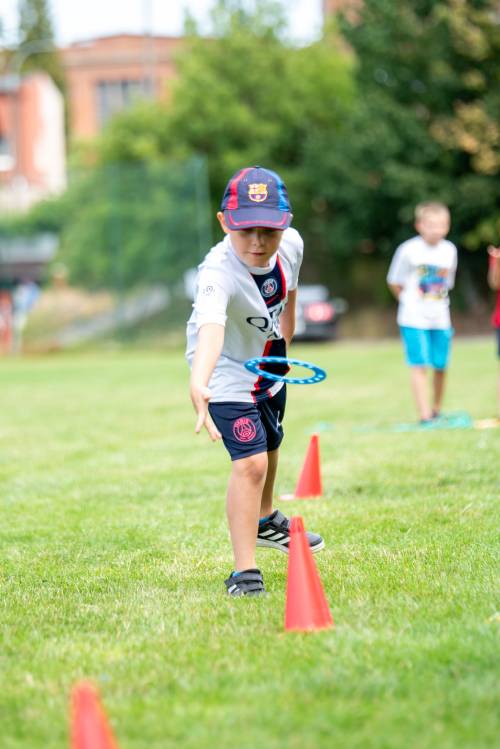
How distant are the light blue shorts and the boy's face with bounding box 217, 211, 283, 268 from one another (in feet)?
18.6

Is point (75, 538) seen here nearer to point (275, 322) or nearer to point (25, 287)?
point (275, 322)

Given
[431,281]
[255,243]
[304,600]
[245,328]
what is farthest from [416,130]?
[304,600]

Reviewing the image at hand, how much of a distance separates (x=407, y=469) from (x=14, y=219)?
20.0m

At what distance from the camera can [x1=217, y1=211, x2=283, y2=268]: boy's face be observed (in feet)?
14.2

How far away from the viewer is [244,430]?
14.6 ft

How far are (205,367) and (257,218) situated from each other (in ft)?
2.13

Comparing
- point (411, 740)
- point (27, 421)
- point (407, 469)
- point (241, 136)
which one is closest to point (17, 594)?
point (411, 740)

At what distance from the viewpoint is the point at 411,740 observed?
2.69 m

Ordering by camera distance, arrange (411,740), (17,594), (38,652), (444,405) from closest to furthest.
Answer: (411,740) → (38,652) → (17,594) → (444,405)

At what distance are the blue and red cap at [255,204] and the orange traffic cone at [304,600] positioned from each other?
51.2 inches

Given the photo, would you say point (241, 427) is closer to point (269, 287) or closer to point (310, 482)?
point (269, 287)

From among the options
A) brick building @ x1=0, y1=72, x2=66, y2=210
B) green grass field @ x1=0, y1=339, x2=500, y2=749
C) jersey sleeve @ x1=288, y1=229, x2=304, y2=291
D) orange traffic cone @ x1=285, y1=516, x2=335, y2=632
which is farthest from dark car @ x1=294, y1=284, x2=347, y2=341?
orange traffic cone @ x1=285, y1=516, x2=335, y2=632

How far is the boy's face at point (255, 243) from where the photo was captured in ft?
14.2

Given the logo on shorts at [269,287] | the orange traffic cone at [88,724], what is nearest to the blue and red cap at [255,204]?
the logo on shorts at [269,287]
